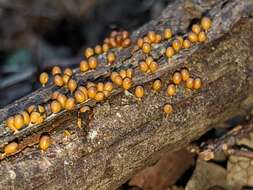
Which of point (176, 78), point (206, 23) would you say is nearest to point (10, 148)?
point (176, 78)

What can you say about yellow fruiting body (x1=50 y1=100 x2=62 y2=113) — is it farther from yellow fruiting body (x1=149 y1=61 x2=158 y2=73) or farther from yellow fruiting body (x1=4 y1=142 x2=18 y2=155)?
yellow fruiting body (x1=149 y1=61 x2=158 y2=73)

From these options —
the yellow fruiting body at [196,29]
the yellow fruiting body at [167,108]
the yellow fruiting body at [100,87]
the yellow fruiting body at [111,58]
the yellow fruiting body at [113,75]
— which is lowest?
the yellow fruiting body at [167,108]

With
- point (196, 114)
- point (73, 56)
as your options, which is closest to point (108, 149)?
point (196, 114)

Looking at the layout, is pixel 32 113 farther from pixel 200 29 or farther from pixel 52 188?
pixel 200 29

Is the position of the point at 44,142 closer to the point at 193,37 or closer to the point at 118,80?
the point at 118,80

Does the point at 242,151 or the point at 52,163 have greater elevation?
the point at 52,163

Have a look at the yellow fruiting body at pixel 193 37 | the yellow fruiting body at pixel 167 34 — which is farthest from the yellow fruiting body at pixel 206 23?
the yellow fruiting body at pixel 167 34

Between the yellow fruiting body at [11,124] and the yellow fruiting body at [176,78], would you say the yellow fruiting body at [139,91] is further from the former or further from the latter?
the yellow fruiting body at [11,124]
